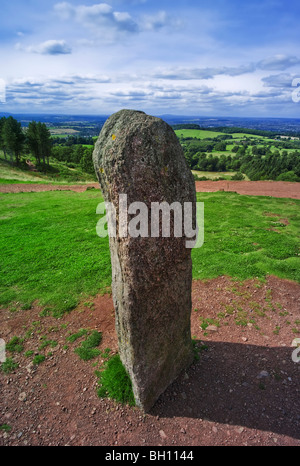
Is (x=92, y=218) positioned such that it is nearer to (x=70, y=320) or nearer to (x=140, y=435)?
(x=70, y=320)

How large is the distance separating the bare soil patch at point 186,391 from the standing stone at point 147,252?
0.72 m

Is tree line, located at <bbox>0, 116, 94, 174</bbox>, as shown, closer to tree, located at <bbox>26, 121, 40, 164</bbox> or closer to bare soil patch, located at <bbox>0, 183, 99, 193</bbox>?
tree, located at <bbox>26, 121, 40, 164</bbox>

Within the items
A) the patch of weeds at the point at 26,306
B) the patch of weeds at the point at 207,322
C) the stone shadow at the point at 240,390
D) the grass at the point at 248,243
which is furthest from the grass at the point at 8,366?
the grass at the point at 248,243

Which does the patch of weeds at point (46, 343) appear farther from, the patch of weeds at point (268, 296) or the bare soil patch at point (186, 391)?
the patch of weeds at point (268, 296)

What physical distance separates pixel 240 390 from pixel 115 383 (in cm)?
325

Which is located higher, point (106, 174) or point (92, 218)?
point (106, 174)

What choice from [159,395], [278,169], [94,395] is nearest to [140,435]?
[159,395]

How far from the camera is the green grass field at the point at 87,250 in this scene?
1120 centimetres

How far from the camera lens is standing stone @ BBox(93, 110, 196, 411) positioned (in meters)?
4.80

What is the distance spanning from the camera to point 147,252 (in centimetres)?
521

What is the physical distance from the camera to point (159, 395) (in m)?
6.52

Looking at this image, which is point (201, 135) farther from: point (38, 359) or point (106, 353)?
point (38, 359)

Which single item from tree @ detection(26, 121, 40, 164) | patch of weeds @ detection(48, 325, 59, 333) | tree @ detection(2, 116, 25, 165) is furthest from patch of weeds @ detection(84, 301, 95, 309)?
tree @ detection(26, 121, 40, 164)
